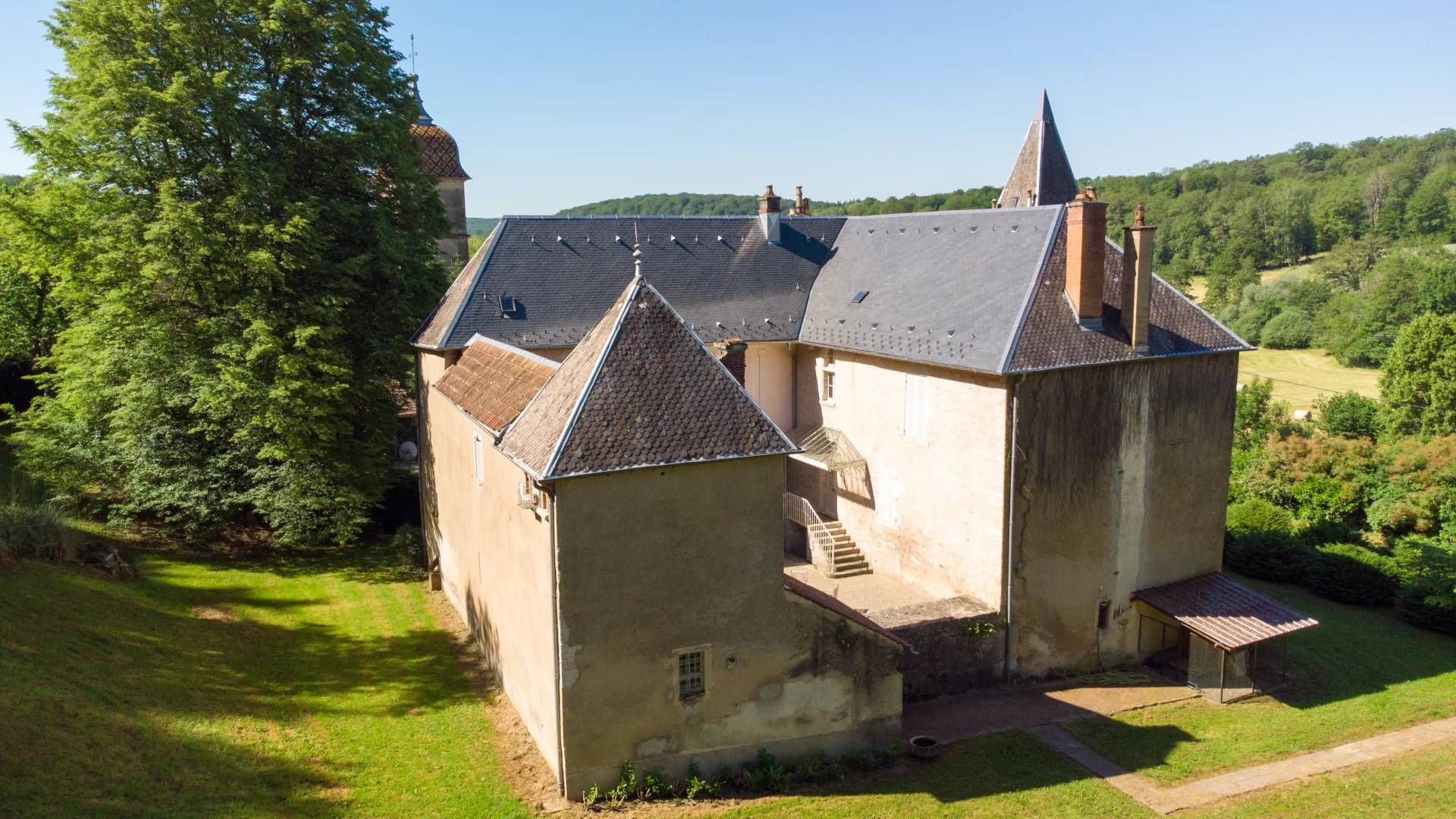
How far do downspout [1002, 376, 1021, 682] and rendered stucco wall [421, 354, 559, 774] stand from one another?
10647 millimetres

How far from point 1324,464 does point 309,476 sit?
38688 millimetres

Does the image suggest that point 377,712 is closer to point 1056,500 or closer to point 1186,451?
point 1056,500

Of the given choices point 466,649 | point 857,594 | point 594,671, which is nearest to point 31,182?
point 466,649

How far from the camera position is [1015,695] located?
67.3ft

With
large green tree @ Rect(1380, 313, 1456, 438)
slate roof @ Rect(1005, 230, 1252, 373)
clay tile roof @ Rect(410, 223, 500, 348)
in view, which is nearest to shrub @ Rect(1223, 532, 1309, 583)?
slate roof @ Rect(1005, 230, 1252, 373)

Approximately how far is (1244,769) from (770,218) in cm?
1999

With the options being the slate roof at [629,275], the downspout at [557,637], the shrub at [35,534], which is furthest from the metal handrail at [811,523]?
the shrub at [35,534]

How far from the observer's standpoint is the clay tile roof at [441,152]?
144 feet

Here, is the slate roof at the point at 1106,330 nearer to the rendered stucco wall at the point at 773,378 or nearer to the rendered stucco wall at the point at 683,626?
the rendered stucco wall at the point at 683,626

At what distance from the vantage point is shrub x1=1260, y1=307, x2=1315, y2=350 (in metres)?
76.8

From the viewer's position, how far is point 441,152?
4425 centimetres

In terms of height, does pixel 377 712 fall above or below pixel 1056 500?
below

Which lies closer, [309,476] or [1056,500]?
[1056,500]

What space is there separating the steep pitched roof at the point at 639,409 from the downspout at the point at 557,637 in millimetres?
751
